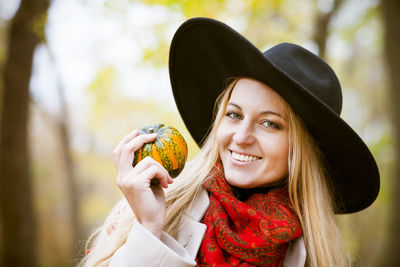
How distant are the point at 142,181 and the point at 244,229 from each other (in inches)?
31.0

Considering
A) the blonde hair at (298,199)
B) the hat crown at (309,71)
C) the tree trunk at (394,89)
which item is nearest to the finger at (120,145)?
the blonde hair at (298,199)

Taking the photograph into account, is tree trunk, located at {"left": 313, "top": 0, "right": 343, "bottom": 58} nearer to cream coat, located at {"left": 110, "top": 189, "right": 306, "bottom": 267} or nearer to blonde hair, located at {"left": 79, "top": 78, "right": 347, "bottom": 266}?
blonde hair, located at {"left": 79, "top": 78, "right": 347, "bottom": 266}

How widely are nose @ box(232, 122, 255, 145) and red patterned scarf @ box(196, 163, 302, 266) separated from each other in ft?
1.00

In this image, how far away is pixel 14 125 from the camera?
22.9 feet

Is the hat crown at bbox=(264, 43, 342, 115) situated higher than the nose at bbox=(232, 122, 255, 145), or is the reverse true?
the hat crown at bbox=(264, 43, 342, 115)

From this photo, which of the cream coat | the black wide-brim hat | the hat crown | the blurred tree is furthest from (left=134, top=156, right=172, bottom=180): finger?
the blurred tree

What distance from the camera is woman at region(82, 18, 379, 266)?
6.28 feet

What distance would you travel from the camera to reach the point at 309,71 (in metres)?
2.12

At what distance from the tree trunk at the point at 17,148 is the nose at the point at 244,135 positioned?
5.61m

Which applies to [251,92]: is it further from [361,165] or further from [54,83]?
[54,83]

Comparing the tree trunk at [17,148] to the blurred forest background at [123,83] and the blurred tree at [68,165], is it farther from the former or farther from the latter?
the blurred tree at [68,165]

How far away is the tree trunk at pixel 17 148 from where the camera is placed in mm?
6719

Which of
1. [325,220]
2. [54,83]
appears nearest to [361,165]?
[325,220]

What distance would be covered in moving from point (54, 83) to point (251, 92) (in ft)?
38.0
